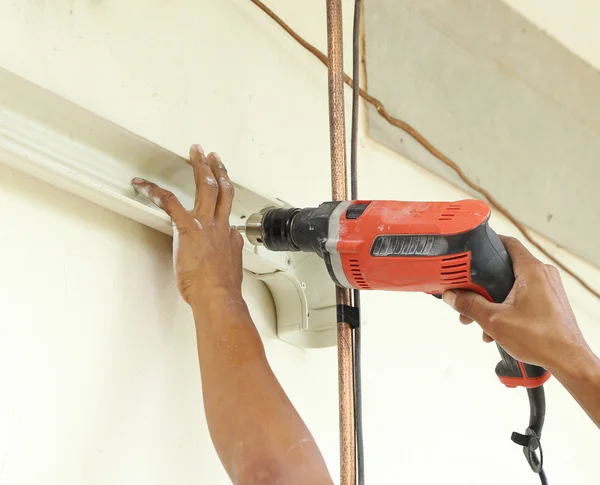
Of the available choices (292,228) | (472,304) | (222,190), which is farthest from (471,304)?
(222,190)

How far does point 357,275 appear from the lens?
834 millimetres

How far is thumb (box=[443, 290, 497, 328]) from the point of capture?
770mm

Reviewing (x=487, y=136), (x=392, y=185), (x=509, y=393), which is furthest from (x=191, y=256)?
(x=487, y=136)

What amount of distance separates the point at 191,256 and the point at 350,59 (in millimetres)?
661

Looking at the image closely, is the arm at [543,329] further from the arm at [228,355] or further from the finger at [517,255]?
the arm at [228,355]

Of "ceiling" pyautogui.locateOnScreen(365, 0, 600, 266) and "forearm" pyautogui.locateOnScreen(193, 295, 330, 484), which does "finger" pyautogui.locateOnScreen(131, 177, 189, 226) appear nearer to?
"forearm" pyautogui.locateOnScreen(193, 295, 330, 484)

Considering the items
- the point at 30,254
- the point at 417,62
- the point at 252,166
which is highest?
the point at 417,62

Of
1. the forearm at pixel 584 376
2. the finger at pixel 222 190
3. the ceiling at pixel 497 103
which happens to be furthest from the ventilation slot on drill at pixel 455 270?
the ceiling at pixel 497 103

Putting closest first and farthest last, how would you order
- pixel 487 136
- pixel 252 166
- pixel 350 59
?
pixel 252 166, pixel 350 59, pixel 487 136

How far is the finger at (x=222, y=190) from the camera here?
0.89m

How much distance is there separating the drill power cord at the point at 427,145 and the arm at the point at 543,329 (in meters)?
0.41

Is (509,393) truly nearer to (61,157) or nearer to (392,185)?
(392,185)

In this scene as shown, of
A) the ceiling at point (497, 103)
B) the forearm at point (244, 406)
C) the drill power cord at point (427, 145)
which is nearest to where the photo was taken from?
the forearm at point (244, 406)

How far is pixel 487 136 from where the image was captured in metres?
1.65
